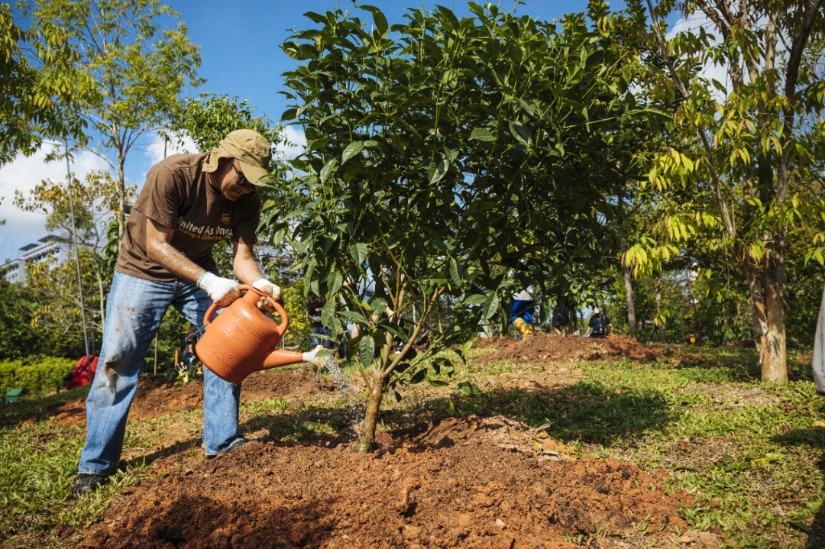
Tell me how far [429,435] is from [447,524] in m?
1.03

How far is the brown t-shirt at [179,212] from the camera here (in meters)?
2.52

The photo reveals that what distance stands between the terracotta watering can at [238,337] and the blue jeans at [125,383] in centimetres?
51

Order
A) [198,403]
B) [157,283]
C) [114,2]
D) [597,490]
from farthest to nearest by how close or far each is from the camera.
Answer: [114,2] < [198,403] < [157,283] < [597,490]

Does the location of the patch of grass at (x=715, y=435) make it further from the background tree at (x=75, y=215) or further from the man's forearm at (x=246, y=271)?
the background tree at (x=75, y=215)

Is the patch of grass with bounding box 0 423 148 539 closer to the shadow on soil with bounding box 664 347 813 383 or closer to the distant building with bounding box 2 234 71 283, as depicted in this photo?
the shadow on soil with bounding box 664 347 813 383

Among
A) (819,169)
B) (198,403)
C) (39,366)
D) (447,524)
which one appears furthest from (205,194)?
(39,366)

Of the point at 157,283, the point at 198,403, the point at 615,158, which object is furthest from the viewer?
the point at 198,403

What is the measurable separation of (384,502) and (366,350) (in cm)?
62

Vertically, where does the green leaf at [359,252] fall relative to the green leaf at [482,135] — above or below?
below

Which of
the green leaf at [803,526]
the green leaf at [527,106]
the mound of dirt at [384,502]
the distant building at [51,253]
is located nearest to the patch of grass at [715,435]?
the green leaf at [803,526]

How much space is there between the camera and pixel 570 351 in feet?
21.9

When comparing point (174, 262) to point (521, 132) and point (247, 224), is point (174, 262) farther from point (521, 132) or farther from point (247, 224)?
point (521, 132)

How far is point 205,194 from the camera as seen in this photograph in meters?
2.71

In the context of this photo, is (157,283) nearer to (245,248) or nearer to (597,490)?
Result: (245,248)
